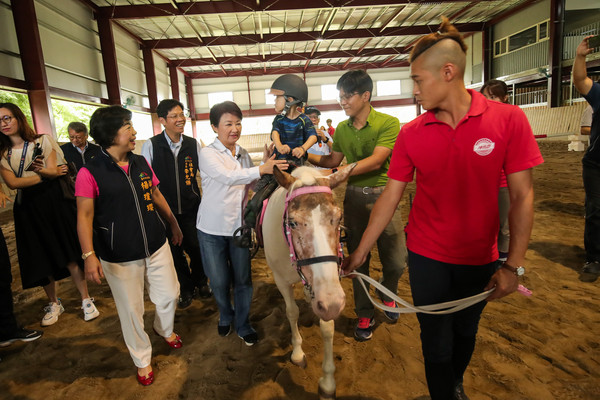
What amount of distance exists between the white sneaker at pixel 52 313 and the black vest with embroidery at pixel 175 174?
1796 mm

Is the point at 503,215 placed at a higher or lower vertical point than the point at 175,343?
higher

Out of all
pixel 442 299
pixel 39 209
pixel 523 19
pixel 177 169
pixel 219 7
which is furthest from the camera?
pixel 523 19

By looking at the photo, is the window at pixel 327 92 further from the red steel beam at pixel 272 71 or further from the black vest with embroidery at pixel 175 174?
the black vest with embroidery at pixel 175 174

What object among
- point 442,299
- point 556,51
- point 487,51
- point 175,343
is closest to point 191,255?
point 175,343

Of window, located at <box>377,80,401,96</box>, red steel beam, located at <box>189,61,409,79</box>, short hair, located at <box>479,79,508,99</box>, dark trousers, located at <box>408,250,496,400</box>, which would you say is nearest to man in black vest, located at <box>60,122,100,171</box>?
dark trousers, located at <box>408,250,496,400</box>

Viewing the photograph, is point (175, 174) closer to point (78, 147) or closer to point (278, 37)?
point (78, 147)

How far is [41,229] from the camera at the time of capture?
345cm

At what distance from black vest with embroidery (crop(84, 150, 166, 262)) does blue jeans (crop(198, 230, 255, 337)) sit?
1.90 feet

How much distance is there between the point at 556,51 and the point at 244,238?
2308cm

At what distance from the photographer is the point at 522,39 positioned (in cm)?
2125

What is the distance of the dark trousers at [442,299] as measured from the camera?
69.6 inches

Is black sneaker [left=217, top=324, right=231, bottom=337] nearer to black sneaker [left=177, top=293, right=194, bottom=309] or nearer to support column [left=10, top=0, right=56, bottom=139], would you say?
A: black sneaker [left=177, top=293, right=194, bottom=309]

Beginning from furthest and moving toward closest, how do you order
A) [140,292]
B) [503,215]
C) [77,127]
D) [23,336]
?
[77,127] < [23,336] < [503,215] < [140,292]

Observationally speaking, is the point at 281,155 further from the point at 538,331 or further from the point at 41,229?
the point at 538,331
